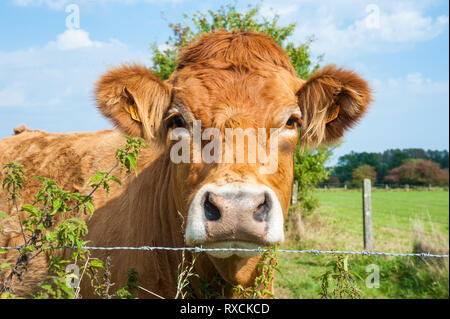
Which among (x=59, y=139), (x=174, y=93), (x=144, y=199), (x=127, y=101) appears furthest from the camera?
(x=59, y=139)

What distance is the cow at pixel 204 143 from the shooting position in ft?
6.07

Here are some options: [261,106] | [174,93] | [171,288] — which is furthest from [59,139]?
[261,106]

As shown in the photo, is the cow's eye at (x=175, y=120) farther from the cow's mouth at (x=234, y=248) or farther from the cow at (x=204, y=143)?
the cow's mouth at (x=234, y=248)

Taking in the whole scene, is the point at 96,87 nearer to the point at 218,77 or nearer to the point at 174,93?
the point at 174,93

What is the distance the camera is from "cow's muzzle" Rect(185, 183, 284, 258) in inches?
69.6

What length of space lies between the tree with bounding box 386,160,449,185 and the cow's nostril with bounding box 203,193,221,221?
2338 inches

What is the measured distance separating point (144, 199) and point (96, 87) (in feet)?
3.50

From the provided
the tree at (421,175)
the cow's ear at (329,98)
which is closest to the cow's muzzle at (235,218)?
the cow's ear at (329,98)

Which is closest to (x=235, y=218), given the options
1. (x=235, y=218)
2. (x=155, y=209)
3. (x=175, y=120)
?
(x=235, y=218)
